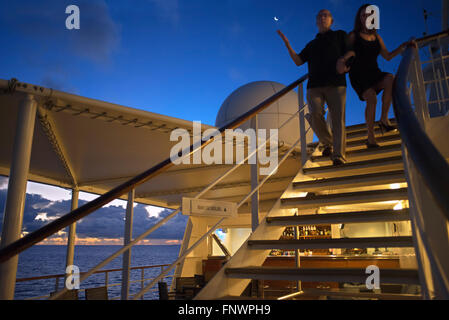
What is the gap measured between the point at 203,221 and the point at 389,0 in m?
10.3

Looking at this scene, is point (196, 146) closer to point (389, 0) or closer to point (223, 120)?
point (223, 120)

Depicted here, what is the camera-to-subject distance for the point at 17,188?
10.2 feet

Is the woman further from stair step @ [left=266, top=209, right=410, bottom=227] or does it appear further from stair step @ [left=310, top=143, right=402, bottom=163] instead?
stair step @ [left=266, top=209, right=410, bottom=227]

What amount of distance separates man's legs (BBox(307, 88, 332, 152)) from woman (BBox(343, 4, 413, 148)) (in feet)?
1.20

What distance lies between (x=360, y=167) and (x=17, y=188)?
3.14 m

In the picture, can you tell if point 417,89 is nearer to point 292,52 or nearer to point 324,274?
point 292,52

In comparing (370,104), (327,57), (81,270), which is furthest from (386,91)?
(81,270)

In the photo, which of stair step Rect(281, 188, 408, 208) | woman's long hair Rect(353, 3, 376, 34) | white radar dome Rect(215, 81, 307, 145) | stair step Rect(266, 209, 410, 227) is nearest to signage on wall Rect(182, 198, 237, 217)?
stair step Rect(266, 209, 410, 227)

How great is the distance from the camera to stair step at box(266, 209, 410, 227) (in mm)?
2039

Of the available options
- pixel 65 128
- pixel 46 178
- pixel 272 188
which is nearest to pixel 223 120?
pixel 272 188

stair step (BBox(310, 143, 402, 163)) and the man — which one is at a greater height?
the man

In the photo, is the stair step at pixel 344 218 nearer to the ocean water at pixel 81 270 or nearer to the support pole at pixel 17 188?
the support pole at pixel 17 188

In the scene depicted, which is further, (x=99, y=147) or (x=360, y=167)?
(x=99, y=147)

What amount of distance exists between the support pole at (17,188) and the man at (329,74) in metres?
2.61
